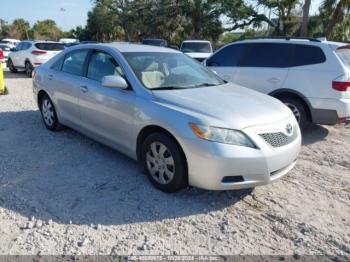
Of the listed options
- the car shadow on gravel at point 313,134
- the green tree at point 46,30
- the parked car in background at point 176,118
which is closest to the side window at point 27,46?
the parked car in background at point 176,118

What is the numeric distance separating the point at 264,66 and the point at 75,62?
3.51m

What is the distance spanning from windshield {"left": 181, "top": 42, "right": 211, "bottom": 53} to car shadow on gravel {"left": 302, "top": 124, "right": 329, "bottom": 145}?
33.8 ft

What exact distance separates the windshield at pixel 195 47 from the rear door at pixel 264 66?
9805mm

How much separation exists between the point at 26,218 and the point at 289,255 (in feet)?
8.13

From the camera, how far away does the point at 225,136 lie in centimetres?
333

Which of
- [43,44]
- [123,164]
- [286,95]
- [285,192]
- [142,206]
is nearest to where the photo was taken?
[142,206]

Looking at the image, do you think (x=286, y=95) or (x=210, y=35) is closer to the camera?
(x=286, y=95)

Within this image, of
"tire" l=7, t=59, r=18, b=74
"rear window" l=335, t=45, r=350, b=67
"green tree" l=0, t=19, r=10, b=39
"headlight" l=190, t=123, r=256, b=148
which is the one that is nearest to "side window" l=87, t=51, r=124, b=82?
"headlight" l=190, t=123, r=256, b=148

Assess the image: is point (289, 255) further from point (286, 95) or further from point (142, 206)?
point (286, 95)

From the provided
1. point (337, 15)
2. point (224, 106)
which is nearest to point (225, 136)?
point (224, 106)

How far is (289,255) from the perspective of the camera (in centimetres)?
289

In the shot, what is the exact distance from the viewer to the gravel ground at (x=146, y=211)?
2998 millimetres

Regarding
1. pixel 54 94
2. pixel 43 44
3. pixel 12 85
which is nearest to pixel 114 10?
pixel 43 44

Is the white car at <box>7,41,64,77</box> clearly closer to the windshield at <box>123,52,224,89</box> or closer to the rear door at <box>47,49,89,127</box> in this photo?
the rear door at <box>47,49,89,127</box>
